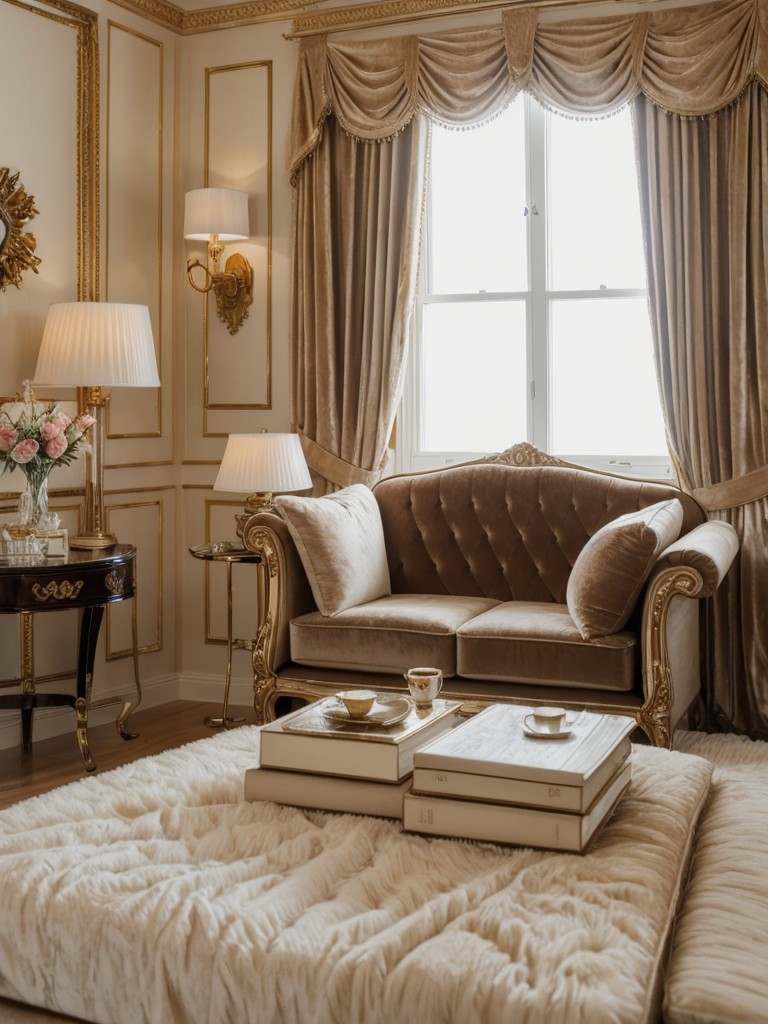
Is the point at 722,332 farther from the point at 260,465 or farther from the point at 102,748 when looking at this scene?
Answer: the point at 102,748

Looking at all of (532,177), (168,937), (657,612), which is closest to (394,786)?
(168,937)

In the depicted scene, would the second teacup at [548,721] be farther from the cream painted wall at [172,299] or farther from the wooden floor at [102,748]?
the cream painted wall at [172,299]

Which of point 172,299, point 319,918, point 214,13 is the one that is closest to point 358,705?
point 319,918

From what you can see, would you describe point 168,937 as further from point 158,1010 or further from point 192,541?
point 192,541

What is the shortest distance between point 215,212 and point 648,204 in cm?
174

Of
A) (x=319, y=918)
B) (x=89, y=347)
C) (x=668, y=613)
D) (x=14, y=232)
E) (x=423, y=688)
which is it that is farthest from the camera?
(x=14, y=232)

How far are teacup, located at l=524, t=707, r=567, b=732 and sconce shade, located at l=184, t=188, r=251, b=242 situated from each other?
126 inches

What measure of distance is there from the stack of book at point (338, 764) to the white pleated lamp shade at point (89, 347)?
2.31 meters

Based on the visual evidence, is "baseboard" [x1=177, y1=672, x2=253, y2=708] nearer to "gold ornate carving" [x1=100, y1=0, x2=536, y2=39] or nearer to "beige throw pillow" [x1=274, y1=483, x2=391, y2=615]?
"beige throw pillow" [x1=274, y1=483, x2=391, y2=615]

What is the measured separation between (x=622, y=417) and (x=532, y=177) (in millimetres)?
1037

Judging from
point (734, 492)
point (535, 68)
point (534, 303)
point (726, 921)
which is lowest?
point (726, 921)

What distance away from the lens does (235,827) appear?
1.86 metres

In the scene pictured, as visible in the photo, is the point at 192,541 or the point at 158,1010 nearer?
the point at 158,1010

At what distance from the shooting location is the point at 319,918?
1540mm
